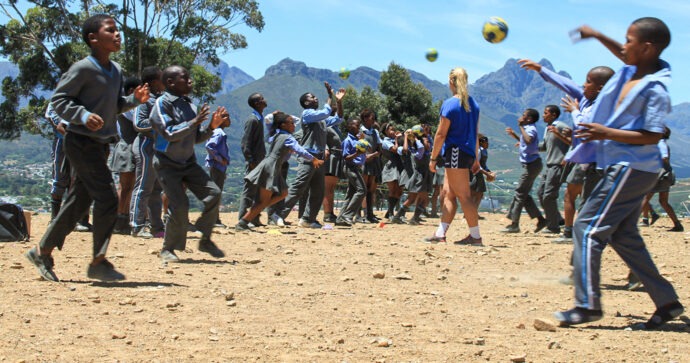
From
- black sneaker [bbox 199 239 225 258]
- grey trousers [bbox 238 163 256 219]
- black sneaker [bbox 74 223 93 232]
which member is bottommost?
black sneaker [bbox 74 223 93 232]

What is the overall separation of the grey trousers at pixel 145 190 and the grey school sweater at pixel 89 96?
10.7 feet

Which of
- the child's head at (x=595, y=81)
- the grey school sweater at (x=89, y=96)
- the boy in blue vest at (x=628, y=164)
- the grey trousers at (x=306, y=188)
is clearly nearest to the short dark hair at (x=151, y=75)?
the grey trousers at (x=306, y=188)

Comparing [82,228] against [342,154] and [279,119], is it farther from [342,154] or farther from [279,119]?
[342,154]

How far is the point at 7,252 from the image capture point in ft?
27.2

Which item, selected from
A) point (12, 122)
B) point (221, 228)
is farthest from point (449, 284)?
point (12, 122)

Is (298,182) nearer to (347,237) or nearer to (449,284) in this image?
(347,237)

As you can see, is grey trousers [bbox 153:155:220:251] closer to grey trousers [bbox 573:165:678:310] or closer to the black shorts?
the black shorts

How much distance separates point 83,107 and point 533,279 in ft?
13.5

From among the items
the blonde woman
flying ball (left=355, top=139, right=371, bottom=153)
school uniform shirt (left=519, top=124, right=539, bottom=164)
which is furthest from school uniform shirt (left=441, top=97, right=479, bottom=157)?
flying ball (left=355, top=139, right=371, bottom=153)

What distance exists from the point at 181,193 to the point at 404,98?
36820 millimetres

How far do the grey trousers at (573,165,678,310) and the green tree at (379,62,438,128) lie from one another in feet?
126

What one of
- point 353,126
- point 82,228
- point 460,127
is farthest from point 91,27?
point 353,126

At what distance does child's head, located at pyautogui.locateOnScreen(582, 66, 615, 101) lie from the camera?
24.4 ft

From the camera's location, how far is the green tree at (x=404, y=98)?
4372 cm
